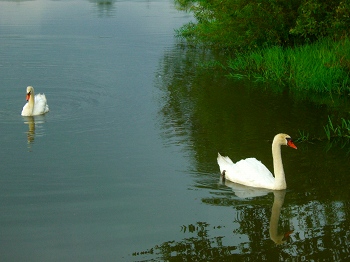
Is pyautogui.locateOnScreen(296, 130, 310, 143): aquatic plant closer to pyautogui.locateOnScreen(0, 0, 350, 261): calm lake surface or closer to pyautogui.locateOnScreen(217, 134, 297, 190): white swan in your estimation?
pyautogui.locateOnScreen(0, 0, 350, 261): calm lake surface

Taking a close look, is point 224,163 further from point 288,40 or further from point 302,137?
point 288,40

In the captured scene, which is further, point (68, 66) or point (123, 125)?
point (68, 66)

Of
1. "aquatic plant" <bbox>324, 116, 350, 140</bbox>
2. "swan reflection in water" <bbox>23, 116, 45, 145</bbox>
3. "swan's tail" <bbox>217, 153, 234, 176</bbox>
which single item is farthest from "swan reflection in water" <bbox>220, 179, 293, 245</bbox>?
"swan reflection in water" <bbox>23, 116, 45, 145</bbox>

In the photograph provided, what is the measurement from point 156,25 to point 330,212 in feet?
82.3

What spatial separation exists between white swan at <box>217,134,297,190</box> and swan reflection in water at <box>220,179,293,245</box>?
0.26 feet

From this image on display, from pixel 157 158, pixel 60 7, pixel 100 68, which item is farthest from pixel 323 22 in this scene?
pixel 60 7

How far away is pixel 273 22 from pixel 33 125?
10.0 metres

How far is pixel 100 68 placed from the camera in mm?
22359

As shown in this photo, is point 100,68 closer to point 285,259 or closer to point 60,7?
point 285,259

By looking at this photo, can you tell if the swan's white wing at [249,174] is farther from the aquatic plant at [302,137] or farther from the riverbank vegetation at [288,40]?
the riverbank vegetation at [288,40]

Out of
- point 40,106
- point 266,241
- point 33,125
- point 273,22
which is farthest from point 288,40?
point 266,241

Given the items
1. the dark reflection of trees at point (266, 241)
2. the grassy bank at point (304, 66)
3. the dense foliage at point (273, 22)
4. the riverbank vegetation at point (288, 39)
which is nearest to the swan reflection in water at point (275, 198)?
the dark reflection of trees at point (266, 241)

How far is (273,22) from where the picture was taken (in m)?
22.6

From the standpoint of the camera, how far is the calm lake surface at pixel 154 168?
9281mm
